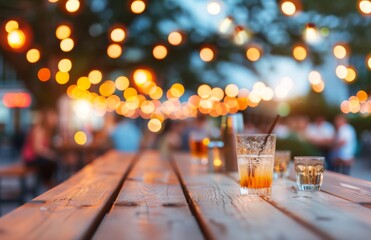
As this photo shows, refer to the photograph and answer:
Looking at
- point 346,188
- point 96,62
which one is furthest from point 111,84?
point 346,188

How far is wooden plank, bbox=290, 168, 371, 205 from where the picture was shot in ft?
7.86

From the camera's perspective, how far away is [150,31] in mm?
14422

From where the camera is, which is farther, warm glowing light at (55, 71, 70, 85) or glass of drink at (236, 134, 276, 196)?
warm glowing light at (55, 71, 70, 85)

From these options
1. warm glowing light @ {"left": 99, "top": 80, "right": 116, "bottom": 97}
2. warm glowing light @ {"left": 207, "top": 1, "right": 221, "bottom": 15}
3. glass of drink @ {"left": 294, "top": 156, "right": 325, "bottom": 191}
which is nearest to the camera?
glass of drink @ {"left": 294, "top": 156, "right": 325, "bottom": 191}

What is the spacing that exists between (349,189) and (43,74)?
40.4ft

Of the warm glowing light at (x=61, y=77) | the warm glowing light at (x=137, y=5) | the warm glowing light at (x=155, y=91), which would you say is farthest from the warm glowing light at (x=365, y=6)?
the warm glowing light at (x=155, y=91)

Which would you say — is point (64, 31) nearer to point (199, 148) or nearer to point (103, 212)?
point (199, 148)

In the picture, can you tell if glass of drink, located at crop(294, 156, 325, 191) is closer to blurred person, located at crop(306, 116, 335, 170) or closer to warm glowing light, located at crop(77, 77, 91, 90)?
blurred person, located at crop(306, 116, 335, 170)

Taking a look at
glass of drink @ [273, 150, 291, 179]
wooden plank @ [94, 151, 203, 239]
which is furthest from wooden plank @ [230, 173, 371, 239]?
glass of drink @ [273, 150, 291, 179]

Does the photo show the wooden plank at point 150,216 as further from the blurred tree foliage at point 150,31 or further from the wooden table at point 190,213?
the blurred tree foliage at point 150,31

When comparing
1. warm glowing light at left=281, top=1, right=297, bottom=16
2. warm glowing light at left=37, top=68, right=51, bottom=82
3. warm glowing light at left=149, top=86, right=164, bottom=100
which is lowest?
warm glowing light at left=281, top=1, right=297, bottom=16

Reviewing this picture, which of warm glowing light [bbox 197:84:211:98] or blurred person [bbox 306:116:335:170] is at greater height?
warm glowing light [bbox 197:84:211:98]

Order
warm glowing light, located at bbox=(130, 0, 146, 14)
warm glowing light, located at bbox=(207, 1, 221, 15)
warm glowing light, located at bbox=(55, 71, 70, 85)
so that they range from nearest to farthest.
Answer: warm glowing light, located at bbox=(207, 1, 221, 15)
warm glowing light, located at bbox=(130, 0, 146, 14)
warm glowing light, located at bbox=(55, 71, 70, 85)

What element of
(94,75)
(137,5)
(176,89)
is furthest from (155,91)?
(137,5)
